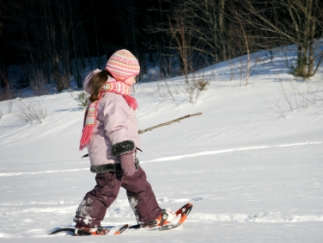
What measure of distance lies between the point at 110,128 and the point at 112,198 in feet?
1.84

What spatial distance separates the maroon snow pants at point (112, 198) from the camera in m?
3.79

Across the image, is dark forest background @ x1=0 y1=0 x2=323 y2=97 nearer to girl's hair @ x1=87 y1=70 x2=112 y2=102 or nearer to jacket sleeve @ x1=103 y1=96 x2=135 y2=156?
girl's hair @ x1=87 y1=70 x2=112 y2=102

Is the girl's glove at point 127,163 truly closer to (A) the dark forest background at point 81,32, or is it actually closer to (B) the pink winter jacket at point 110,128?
(B) the pink winter jacket at point 110,128

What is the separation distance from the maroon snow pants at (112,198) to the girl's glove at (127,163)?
173mm

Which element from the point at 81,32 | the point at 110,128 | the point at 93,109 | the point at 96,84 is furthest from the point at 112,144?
the point at 81,32

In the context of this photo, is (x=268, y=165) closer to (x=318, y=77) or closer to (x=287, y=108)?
(x=287, y=108)

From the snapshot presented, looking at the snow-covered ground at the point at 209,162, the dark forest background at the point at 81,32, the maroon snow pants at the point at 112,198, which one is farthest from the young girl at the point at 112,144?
the dark forest background at the point at 81,32

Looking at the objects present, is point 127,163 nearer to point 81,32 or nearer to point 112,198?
point 112,198

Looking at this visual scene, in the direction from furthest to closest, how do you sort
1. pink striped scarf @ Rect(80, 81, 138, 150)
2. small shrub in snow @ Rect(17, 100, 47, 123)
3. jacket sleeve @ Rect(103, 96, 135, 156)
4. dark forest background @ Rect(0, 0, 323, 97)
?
dark forest background @ Rect(0, 0, 323, 97) → small shrub in snow @ Rect(17, 100, 47, 123) → pink striped scarf @ Rect(80, 81, 138, 150) → jacket sleeve @ Rect(103, 96, 135, 156)

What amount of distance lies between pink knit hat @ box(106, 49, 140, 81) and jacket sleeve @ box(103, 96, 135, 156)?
30cm

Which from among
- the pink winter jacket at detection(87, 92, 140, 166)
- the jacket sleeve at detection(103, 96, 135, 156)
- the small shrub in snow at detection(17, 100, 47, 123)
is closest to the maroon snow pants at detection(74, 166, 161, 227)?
the pink winter jacket at detection(87, 92, 140, 166)

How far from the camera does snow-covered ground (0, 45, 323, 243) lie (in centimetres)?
395

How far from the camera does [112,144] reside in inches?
141

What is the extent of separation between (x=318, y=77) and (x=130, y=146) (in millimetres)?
11925
